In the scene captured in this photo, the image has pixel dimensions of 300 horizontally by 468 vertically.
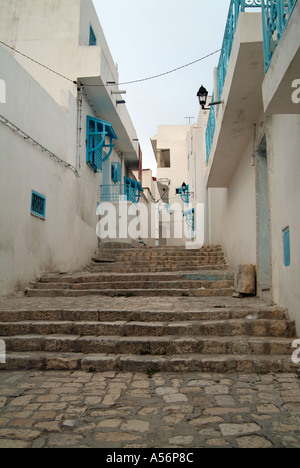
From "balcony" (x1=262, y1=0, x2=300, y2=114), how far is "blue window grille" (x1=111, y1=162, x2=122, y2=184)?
38.5 ft

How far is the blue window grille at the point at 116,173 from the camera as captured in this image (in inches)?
611

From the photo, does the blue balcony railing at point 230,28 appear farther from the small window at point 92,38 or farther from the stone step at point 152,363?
the small window at point 92,38

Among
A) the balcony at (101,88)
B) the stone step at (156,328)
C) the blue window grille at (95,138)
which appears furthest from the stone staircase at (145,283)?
the balcony at (101,88)

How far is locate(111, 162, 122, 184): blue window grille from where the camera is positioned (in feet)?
51.0

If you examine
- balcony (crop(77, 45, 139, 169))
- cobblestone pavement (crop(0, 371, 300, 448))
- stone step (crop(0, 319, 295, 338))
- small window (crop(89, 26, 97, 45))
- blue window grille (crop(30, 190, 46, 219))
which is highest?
small window (crop(89, 26, 97, 45))

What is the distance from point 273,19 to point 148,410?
398 centimetres

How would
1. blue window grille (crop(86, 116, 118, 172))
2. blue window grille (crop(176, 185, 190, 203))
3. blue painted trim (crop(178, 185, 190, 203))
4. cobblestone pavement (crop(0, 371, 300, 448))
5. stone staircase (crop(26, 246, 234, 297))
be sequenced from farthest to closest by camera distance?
blue painted trim (crop(178, 185, 190, 203))
blue window grille (crop(176, 185, 190, 203))
blue window grille (crop(86, 116, 118, 172))
stone staircase (crop(26, 246, 234, 297))
cobblestone pavement (crop(0, 371, 300, 448))

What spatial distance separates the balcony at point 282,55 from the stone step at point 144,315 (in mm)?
2681

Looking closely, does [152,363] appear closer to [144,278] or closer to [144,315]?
[144,315]

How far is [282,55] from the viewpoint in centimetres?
330

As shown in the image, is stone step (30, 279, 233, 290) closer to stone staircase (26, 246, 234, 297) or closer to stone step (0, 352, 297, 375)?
stone staircase (26, 246, 234, 297)

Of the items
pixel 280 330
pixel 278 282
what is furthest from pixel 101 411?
pixel 278 282

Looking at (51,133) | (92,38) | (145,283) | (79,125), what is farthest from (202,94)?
(92,38)

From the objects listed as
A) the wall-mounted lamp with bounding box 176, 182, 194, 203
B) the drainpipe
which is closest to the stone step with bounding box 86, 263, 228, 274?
the drainpipe
